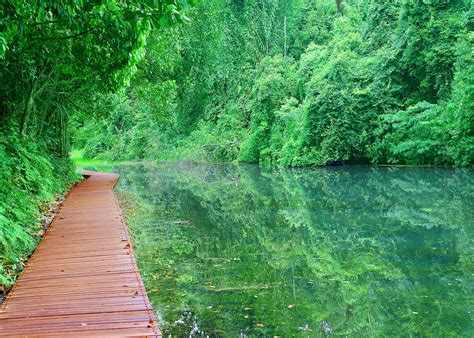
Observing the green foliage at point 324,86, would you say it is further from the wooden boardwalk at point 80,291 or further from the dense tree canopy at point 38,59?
the wooden boardwalk at point 80,291

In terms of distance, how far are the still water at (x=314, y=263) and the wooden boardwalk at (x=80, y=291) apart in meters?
0.57

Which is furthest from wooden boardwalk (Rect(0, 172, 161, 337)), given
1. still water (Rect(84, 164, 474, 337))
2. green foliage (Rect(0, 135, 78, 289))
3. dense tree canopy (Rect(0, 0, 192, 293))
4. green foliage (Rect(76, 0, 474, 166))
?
green foliage (Rect(76, 0, 474, 166))

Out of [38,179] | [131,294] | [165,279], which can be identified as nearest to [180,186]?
[38,179]

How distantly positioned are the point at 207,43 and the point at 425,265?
16.1m

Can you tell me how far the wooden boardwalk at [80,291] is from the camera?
4438mm

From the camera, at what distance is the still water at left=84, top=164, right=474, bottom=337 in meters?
5.49

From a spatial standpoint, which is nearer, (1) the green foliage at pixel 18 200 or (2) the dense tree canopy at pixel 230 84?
(1) the green foliage at pixel 18 200

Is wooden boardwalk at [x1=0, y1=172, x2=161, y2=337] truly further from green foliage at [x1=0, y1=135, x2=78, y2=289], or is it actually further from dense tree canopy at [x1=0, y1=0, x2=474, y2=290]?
dense tree canopy at [x1=0, y1=0, x2=474, y2=290]

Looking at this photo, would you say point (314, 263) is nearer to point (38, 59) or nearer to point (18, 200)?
point (18, 200)

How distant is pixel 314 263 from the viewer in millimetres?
7953

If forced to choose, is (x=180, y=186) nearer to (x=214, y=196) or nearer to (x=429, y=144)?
(x=214, y=196)

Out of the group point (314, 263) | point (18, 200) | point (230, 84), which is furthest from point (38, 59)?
point (230, 84)

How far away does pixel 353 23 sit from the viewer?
3850 cm

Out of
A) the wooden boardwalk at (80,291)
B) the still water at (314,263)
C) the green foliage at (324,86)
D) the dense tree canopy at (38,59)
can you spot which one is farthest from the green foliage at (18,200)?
the green foliage at (324,86)
